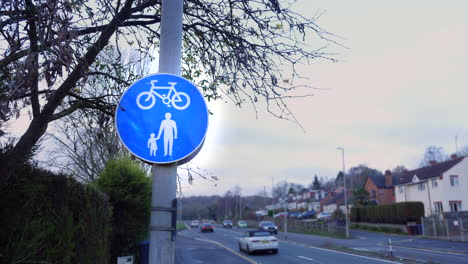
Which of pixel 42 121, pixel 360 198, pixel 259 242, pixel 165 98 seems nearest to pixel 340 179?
pixel 360 198

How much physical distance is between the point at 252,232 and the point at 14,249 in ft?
78.2

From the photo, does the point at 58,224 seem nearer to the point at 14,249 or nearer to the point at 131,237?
the point at 14,249

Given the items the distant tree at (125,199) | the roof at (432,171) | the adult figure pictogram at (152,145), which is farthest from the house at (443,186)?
the adult figure pictogram at (152,145)

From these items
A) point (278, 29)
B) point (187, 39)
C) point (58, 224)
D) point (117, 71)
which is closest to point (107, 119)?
point (117, 71)

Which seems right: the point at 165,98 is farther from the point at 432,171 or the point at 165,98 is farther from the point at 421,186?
the point at 421,186

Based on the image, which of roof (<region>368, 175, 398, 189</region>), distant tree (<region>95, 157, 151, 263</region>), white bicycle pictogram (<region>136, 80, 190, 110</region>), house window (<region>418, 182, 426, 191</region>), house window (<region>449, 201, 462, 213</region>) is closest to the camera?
white bicycle pictogram (<region>136, 80, 190, 110</region>)

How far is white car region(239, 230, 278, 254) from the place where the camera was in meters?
25.1

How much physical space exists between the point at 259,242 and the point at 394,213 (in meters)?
31.2

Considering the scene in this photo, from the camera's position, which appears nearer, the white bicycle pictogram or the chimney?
the white bicycle pictogram

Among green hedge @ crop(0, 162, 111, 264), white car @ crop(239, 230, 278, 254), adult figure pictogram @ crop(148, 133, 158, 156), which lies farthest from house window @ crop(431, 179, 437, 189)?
adult figure pictogram @ crop(148, 133, 158, 156)

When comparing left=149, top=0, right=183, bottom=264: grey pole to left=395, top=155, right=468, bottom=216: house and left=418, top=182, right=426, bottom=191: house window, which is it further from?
left=418, top=182, right=426, bottom=191: house window

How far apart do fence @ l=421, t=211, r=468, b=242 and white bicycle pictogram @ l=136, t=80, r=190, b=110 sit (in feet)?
123

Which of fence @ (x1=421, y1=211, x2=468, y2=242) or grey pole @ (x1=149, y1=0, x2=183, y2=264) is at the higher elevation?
grey pole @ (x1=149, y1=0, x2=183, y2=264)

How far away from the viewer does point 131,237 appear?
1073cm
